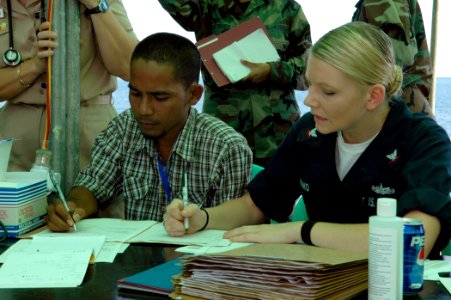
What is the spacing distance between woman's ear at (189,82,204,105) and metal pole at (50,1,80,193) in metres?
0.37

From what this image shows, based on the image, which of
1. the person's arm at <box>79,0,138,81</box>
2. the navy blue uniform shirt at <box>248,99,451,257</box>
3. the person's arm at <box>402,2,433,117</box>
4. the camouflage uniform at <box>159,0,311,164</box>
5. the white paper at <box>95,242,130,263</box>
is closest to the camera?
the white paper at <box>95,242,130,263</box>

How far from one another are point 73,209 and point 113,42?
61cm

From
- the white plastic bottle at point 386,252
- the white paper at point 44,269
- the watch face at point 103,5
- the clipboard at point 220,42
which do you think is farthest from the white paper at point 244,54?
the white plastic bottle at point 386,252

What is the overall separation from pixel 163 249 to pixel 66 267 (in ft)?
0.84

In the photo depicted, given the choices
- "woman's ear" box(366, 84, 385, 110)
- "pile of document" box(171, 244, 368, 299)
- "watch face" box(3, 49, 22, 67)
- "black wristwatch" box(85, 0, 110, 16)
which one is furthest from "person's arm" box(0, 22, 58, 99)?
"pile of document" box(171, 244, 368, 299)

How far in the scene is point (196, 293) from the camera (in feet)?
3.89

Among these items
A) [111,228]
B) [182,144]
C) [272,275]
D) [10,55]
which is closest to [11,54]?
[10,55]

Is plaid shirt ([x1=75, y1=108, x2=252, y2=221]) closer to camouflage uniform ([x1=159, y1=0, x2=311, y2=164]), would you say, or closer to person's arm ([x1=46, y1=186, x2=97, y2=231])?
person's arm ([x1=46, y1=186, x2=97, y2=231])

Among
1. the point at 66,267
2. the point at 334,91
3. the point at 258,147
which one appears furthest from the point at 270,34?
the point at 66,267

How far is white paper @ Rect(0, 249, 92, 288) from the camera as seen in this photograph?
51.4 inches

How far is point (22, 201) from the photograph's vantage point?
1.75 metres

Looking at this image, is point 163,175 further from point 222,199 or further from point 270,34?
point 270,34

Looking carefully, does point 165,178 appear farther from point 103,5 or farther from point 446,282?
point 446,282

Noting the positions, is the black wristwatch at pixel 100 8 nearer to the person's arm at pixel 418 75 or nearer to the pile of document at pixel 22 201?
the pile of document at pixel 22 201
